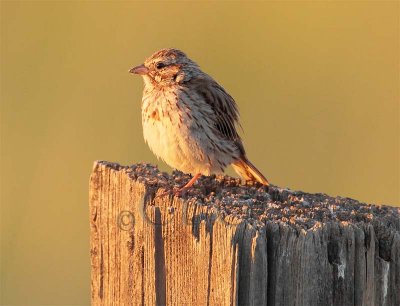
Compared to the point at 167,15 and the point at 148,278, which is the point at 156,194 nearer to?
the point at 148,278

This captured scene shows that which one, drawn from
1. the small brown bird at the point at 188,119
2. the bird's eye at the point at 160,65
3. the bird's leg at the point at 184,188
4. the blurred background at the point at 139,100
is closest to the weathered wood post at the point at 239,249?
the bird's leg at the point at 184,188

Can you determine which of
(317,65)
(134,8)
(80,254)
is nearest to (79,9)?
(134,8)

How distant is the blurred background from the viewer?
11484 mm

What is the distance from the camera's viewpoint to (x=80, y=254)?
1118 cm

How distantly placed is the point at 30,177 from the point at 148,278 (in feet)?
25.7

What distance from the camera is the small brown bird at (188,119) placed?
24.7 ft

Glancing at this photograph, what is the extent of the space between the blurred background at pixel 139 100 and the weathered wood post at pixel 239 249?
516 cm

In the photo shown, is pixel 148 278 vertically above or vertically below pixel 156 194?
below

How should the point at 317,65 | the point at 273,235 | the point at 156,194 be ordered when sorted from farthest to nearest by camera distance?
the point at 317,65, the point at 156,194, the point at 273,235

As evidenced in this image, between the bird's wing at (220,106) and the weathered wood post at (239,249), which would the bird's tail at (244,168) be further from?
the weathered wood post at (239,249)

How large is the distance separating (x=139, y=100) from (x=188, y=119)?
592cm

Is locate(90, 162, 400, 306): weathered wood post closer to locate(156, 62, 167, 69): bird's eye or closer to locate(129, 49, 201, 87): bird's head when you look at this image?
locate(129, 49, 201, 87): bird's head

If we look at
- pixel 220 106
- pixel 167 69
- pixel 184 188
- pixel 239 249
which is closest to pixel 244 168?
pixel 220 106

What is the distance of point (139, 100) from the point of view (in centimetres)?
1345
